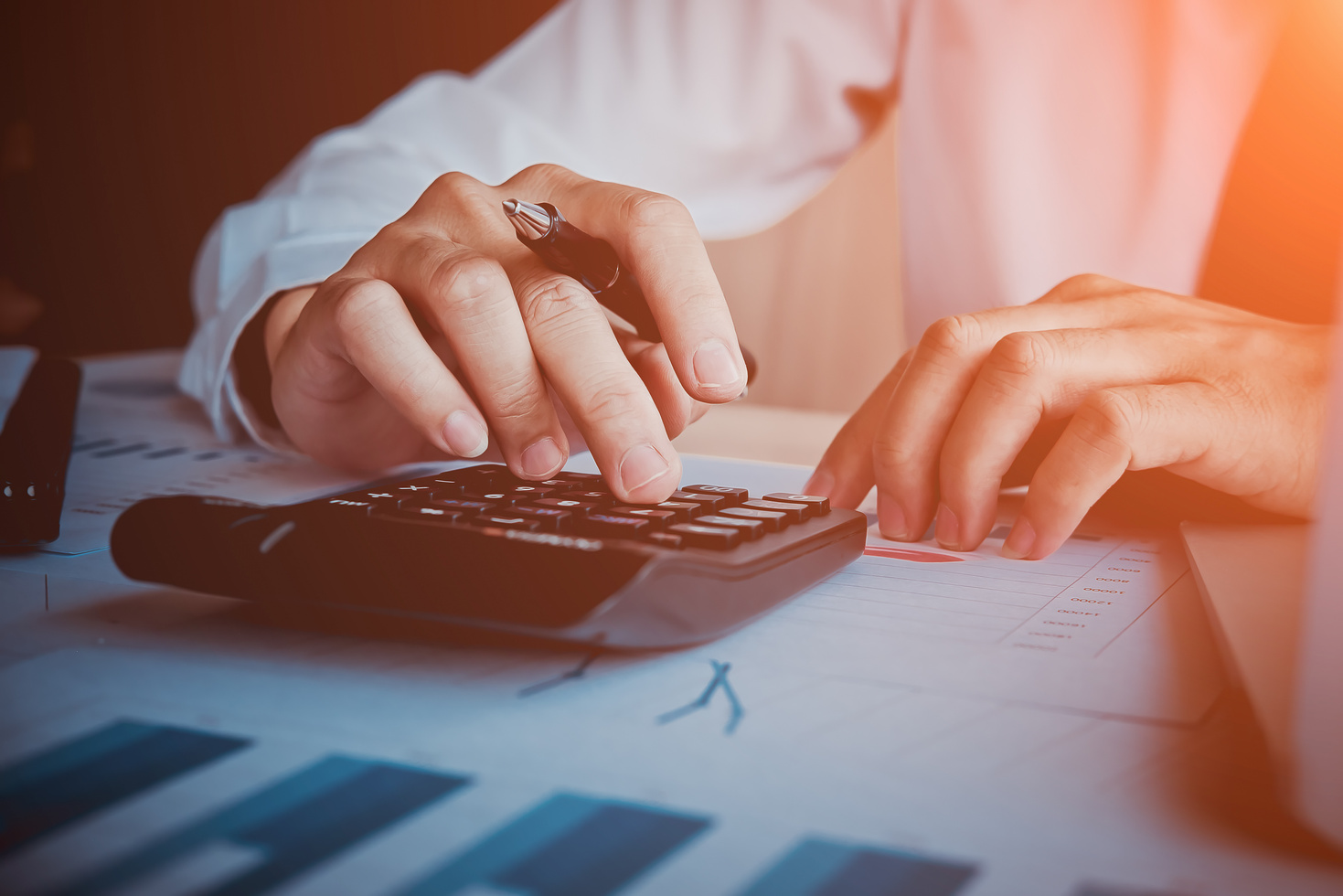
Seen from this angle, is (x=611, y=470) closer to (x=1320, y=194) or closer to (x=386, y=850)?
(x=386, y=850)

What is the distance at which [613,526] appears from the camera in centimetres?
30

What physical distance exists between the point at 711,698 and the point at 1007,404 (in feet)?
0.70

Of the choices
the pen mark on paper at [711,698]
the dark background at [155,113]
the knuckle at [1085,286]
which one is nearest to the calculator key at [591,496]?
the pen mark on paper at [711,698]

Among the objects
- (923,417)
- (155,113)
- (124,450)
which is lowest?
(124,450)

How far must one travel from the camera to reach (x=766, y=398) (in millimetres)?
1450

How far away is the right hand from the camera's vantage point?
0.38m

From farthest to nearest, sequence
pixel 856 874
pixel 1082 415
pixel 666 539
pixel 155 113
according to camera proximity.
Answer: pixel 155 113 < pixel 1082 415 < pixel 666 539 < pixel 856 874

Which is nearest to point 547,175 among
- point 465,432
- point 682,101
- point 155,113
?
point 465,432

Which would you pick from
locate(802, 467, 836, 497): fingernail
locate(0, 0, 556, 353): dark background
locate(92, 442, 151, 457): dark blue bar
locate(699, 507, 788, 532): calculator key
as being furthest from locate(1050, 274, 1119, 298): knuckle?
locate(0, 0, 556, 353): dark background

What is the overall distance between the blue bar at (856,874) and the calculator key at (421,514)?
171 millimetres

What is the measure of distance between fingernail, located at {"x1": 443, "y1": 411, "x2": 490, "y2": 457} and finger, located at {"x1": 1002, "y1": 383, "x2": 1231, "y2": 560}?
0.22m

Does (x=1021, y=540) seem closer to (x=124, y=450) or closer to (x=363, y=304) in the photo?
(x=363, y=304)

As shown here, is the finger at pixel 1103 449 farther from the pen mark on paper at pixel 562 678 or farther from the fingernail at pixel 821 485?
the pen mark on paper at pixel 562 678

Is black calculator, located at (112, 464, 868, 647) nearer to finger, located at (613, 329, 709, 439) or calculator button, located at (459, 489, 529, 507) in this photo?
calculator button, located at (459, 489, 529, 507)
